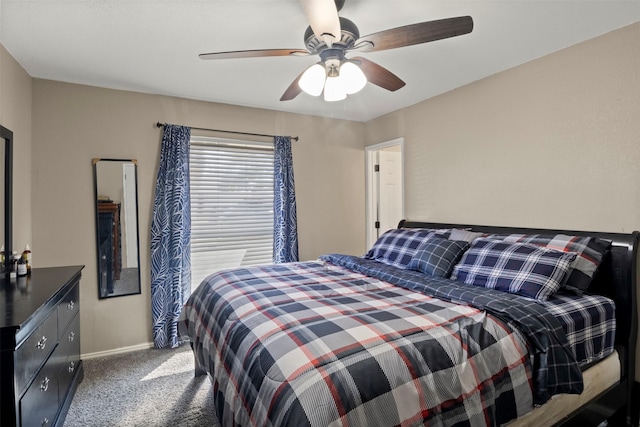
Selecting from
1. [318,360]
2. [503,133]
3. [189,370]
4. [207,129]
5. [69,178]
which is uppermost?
[207,129]

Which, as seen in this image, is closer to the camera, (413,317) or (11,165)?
(413,317)

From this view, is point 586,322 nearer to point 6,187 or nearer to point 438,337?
point 438,337

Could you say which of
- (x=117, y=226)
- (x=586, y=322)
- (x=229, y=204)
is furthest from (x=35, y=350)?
(x=586, y=322)

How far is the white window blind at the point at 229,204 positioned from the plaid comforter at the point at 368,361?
67.8 inches

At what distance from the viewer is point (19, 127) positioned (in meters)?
2.63

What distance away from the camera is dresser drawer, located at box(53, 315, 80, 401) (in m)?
2.03

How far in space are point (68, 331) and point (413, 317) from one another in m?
2.19

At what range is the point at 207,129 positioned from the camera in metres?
3.58

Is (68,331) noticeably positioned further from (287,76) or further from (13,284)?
(287,76)

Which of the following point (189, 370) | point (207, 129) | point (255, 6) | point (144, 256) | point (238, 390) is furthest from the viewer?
point (207, 129)

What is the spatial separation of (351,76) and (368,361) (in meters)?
1.49

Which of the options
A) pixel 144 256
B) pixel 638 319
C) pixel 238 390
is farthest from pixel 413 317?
pixel 144 256

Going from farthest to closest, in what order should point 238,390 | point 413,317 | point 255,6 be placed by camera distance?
point 255,6 → point 413,317 → point 238,390

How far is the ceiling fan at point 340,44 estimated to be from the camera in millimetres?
1515
